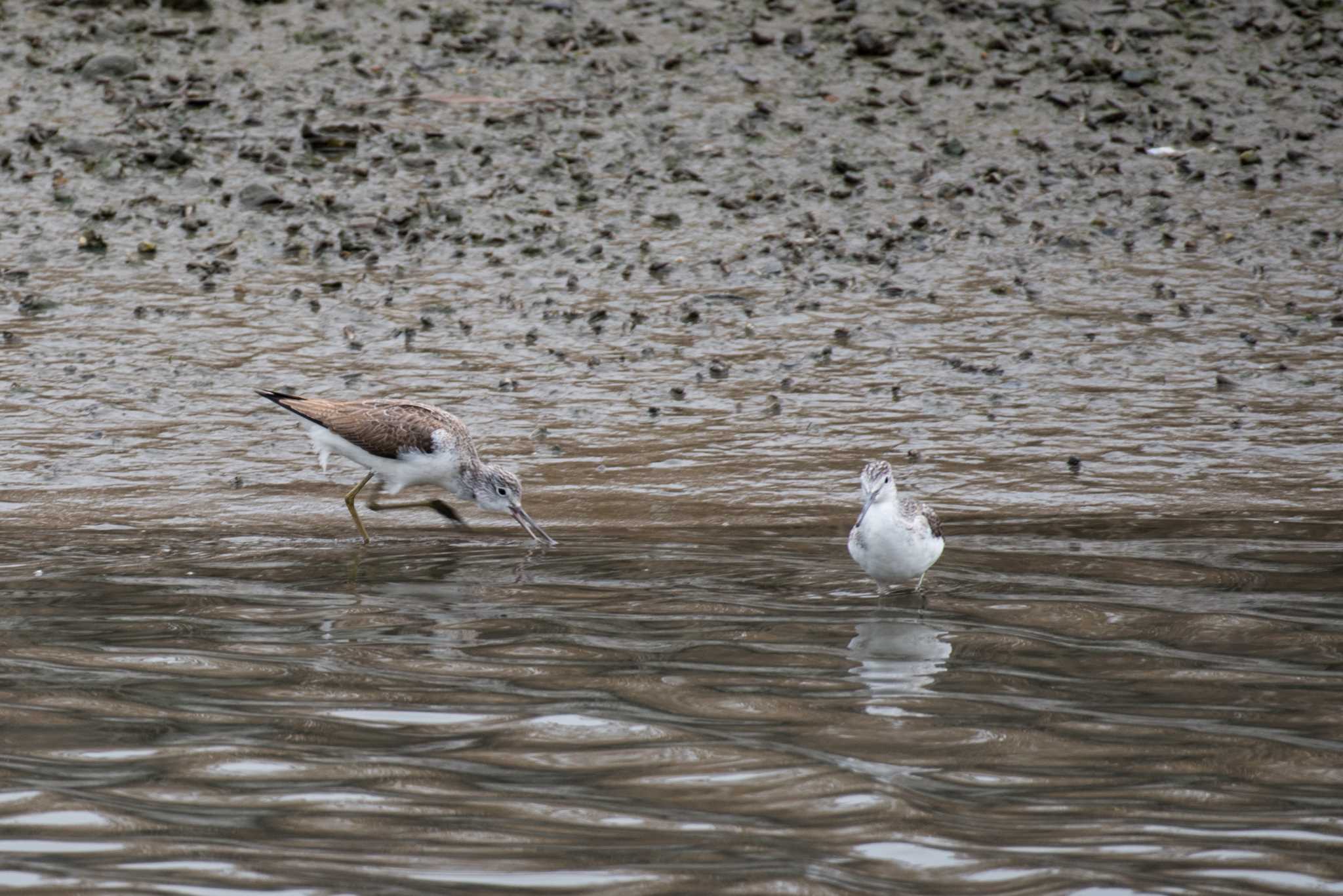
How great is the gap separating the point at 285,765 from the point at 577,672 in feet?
4.47

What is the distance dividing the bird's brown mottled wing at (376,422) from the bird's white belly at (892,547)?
2.69 m

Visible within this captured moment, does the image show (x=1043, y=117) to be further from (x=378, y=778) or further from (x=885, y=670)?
(x=378, y=778)

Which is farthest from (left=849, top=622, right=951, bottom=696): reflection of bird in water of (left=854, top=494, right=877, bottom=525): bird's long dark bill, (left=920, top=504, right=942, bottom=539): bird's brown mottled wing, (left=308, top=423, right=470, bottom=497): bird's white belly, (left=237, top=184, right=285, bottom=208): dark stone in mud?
(left=237, top=184, right=285, bottom=208): dark stone in mud

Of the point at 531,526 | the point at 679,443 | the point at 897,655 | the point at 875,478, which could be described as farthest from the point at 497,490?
the point at 897,655

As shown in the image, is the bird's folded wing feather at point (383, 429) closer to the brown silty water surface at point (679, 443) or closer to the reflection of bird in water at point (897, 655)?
the brown silty water surface at point (679, 443)

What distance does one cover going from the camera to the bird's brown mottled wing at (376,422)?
894 centimetres

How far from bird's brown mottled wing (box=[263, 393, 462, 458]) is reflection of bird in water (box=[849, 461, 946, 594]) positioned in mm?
2588

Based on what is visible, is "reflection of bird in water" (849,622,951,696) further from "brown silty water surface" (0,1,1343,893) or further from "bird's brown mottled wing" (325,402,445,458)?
"bird's brown mottled wing" (325,402,445,458)

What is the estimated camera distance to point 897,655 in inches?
254

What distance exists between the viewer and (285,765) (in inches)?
197

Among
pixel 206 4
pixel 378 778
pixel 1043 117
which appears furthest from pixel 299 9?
pixel 378 778

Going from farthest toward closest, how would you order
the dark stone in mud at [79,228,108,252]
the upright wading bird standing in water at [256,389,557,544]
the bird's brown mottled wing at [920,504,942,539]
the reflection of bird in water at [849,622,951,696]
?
the dark stone in mud at [79,228,108,252] → the upright wading bird standing in water at [256,389,557,544] → the bird's brown mottled wing at [920,504,942,539] → the reflection of bird in water at [849,622,951,696]

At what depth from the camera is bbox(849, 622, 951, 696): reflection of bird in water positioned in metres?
6.02

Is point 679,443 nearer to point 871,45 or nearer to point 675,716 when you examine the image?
point 675,716
